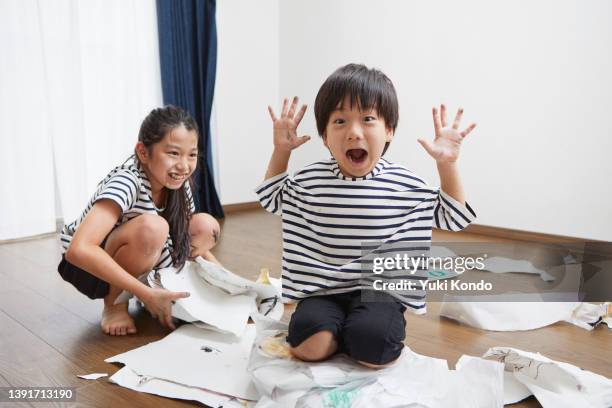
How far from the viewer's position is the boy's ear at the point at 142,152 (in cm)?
123

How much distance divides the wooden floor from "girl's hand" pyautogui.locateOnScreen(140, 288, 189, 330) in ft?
0.13

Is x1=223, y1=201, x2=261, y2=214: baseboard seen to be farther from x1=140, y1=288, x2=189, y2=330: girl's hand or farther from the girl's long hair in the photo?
x1=140, y1=288, x2=189, y2=330: girl's hand

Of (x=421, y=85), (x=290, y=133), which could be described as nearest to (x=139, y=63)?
(x=421, y=85)

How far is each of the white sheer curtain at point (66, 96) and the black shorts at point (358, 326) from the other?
6.02 ft

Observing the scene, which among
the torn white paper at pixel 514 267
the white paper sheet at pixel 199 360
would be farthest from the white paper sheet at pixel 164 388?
the torn white paper at pixel 514 267

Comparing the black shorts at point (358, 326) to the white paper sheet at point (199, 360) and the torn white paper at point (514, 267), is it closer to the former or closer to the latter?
the white paper sheet at point (199, 360)

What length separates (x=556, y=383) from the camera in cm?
89

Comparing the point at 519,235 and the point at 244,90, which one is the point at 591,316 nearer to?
the point at 519,235

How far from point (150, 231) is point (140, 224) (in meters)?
0.03

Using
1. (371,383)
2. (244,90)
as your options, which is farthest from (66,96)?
(371,383)

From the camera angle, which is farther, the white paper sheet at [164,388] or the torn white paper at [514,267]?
A: the torn white paper at [514,267]

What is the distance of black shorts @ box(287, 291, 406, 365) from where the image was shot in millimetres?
875

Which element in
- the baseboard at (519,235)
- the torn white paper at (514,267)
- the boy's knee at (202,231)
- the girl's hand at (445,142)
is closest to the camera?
the girl's hand at (445,142)

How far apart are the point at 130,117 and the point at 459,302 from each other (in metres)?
2.00
